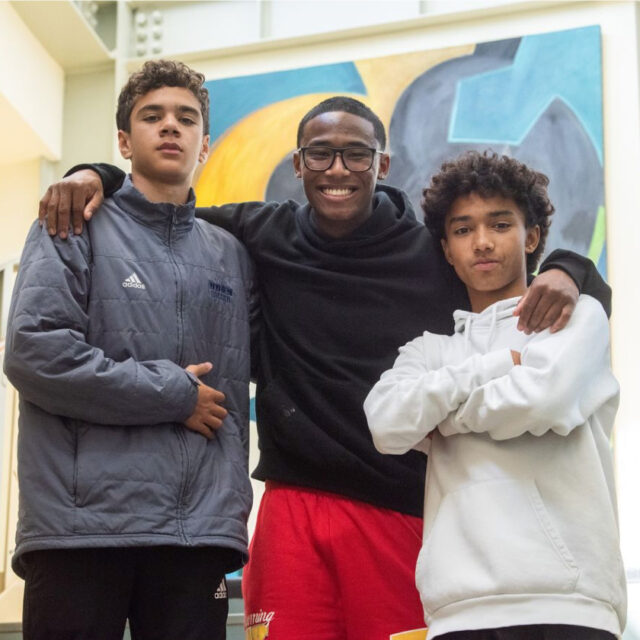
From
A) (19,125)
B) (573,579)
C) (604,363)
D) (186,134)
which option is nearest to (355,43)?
(19,125)

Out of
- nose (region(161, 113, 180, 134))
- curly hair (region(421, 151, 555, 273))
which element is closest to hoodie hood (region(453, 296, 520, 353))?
curly hair (region(421, 151, 555, 273))

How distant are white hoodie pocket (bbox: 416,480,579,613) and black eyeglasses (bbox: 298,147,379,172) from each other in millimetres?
870

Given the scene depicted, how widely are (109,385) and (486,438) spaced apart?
74 cm

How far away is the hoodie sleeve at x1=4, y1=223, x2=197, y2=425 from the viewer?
1.76m

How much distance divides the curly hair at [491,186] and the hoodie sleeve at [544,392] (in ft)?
1.45

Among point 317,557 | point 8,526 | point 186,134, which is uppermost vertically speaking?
point 186,134

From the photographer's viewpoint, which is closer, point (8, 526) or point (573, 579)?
point (573, 579)

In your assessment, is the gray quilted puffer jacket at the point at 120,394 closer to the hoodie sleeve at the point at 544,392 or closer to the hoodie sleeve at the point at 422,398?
the hoodie sleeve at the point at 422,398

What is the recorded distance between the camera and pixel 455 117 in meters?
4.59

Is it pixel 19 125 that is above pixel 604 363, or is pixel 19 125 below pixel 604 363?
above

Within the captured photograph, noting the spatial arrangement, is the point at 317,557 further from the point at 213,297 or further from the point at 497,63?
the point at 497,63

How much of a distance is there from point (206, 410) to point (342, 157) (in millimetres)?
731

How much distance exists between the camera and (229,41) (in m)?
5.24

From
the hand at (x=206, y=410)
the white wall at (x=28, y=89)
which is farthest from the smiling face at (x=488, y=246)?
the white wall at (x=28, y=89)
